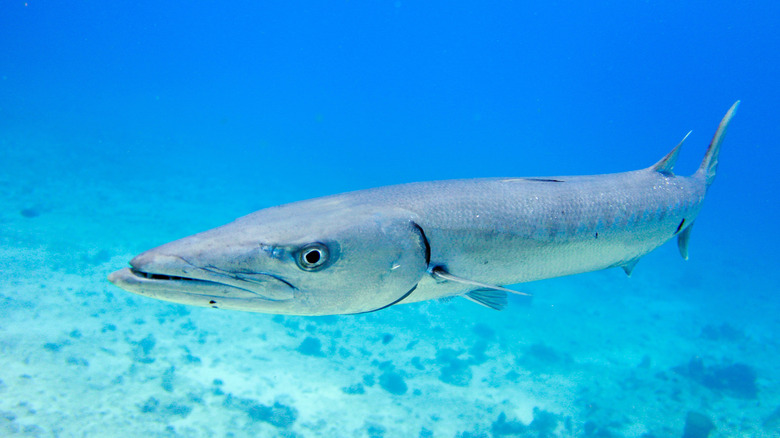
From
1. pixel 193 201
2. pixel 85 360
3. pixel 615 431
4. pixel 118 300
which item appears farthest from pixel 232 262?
pixel 193 201

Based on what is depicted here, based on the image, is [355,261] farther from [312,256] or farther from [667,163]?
[667,163]

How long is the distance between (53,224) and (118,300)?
6957 mm

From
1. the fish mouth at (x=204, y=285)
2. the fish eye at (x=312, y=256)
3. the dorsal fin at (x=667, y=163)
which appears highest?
the dorsal fin at (x=667, y=163)

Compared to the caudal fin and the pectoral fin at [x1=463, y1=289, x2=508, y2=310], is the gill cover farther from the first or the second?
the caudal fin

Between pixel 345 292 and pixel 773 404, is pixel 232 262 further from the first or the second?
pixel 773 404

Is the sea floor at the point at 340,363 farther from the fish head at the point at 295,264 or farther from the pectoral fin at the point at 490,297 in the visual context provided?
the fish head at the point at 295,264

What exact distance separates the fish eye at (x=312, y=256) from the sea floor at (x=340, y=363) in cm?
647

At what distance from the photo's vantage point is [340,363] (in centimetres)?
921

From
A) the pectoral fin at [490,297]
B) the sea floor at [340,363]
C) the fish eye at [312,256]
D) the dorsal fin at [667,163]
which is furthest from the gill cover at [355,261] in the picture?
the sea floor at [340,363]

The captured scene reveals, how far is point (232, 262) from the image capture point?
166 cm

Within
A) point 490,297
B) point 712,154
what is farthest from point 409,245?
point 712,154

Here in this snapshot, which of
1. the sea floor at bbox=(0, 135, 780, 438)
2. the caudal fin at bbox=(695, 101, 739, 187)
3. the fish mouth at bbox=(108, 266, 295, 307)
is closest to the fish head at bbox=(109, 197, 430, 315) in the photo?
the fish mouth at bbox=(108, 266, 295, 307)

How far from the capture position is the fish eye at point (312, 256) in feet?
5.77

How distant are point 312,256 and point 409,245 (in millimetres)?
505
